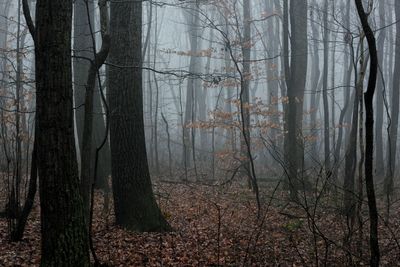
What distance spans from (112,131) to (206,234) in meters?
2.49

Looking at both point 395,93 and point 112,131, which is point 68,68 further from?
point 395,93

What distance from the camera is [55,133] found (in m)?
4.45

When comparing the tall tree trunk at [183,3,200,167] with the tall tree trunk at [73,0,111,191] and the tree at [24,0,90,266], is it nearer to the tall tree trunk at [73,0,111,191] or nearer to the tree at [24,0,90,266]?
the tall tree trunk at [73,0,111,191]

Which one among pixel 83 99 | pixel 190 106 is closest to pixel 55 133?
pixel 83 99

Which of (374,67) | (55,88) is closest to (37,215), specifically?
(55,88)

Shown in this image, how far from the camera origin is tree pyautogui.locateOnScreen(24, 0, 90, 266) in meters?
4.46

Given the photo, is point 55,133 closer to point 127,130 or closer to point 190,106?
point 127,130

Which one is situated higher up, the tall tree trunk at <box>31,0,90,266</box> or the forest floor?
the tall tree trunk at <box>31,0,90,266</box>

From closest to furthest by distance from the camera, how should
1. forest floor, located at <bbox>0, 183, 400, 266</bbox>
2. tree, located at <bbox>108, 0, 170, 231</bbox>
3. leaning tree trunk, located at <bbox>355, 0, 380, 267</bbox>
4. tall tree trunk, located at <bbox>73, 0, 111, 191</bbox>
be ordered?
leaning tree trunk, located at <bbox>355, 0, 380, 267</bbox>
forest floor, located at <bbox>0, 183, 400, 266</bbox>
tree, located at <bbox>108, 0, 170, 231</bbox>
tall tree trunk, located at <bbox>73, 0, 111, 191</bbox>

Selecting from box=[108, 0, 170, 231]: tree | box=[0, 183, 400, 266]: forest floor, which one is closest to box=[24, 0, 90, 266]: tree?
box=[0, 183, 400, 266]: forest floor

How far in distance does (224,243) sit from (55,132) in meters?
4.05

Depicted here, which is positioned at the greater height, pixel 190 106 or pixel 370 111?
pixel 190 106

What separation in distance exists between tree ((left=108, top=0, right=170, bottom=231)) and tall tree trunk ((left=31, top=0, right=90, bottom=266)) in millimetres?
3067

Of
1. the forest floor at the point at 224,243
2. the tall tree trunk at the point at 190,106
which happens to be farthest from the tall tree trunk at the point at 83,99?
the tall tree trunk at the point at 190,106
